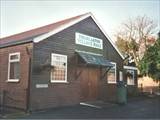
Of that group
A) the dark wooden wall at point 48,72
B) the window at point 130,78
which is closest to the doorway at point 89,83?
the dark wooden wall at point 48,72

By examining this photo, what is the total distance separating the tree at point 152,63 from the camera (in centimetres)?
3059

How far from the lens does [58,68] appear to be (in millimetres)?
16578

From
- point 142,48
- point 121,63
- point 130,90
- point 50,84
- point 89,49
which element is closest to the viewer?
point 50,84

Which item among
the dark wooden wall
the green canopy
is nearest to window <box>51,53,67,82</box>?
the dark wooden wall

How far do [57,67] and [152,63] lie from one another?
17.6 metres

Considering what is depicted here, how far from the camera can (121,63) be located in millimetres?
23266

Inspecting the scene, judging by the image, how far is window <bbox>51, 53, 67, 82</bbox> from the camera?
16.2 metres

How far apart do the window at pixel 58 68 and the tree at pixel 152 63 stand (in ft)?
54.3

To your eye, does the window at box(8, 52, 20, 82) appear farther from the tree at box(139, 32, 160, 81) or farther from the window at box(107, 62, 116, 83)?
the tree at box(139, 32, 160, 81)

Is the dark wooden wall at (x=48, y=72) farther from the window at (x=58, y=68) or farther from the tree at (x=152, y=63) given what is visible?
the tree at (x=152, y=63)

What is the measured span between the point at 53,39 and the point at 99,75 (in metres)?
5.54

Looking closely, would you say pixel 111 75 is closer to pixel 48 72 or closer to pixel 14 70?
pixel 48 72

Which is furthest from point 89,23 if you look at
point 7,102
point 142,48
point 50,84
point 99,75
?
point 142,48

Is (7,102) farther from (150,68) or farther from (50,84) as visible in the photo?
(150,68)
